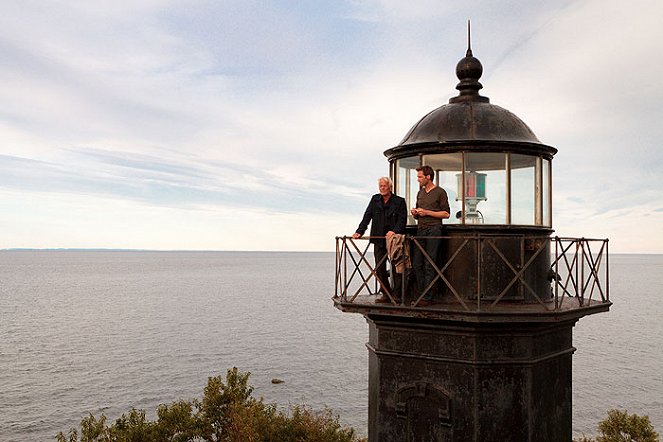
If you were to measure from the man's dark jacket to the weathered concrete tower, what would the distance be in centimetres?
34

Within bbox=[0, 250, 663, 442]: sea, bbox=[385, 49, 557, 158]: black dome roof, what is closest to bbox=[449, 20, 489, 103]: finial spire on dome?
bbox=[385, 49, 557, 158]: black dome roof

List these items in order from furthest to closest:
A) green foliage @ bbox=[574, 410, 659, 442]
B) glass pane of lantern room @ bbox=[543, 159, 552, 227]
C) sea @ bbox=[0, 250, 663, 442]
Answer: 1. sea @ bbox=[0, 250, 663, 442]
2. green foliage @ bbox=[574, 410, 659, 442]
3. glass pane of lantern room @ bbox=[543, 159, 552, 227]

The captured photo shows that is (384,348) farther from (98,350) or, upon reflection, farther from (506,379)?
(98,350)

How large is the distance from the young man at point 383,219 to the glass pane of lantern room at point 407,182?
1.72ft

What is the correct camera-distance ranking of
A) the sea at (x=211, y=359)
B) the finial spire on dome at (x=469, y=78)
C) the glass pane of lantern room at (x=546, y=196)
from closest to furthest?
the glass pane of lantern room at (x=546, y=196)
the finial spire on dome at (x=469, y=78)
the sea at (x=211, y=359)

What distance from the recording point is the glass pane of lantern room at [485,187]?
8.60 m

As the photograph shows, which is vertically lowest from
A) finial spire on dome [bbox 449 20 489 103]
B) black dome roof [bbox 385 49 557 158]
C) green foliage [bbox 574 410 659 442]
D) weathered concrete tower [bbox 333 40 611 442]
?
green foliage [bbox 574 410 659 442]

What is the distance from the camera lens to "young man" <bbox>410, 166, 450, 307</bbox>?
26.6 ft

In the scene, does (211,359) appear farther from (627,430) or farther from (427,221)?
(427,221)

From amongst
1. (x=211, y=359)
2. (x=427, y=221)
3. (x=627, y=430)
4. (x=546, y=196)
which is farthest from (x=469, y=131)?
(x=211, y=359)

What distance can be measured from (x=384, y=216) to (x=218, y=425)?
16.9 meters

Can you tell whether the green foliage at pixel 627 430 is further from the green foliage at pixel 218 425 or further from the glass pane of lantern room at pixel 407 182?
the glass pane of lantern room at pixel 407 182

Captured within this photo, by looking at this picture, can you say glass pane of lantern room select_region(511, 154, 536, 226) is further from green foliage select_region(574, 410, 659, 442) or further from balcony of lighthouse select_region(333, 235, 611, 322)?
green foliage select_region(574, 410, 659, 442)

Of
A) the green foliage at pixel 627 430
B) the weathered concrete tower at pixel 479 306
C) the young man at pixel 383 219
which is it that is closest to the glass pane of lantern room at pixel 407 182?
the weathered concrete tower at pixel 479 306
